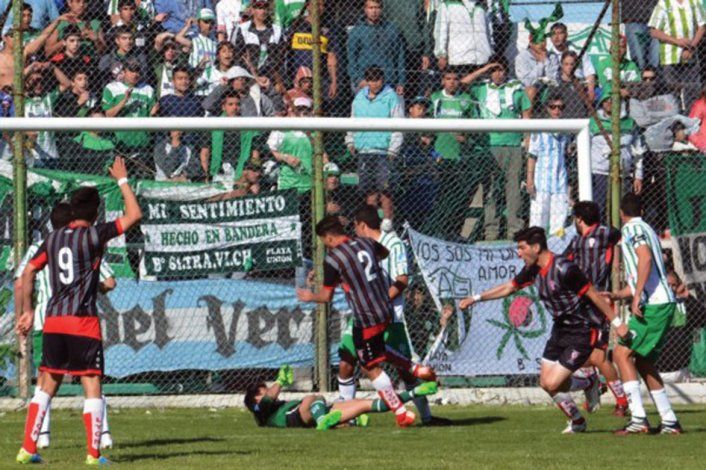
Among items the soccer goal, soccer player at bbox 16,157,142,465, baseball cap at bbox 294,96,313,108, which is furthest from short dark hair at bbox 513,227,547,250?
baseball cap at bbox 294,96,313,108

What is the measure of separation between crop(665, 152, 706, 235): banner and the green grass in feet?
8.38

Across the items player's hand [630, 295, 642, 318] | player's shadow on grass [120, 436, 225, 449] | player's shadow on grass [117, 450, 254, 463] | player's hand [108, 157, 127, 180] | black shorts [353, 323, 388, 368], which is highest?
player's hand [108, 157, 127, 180]

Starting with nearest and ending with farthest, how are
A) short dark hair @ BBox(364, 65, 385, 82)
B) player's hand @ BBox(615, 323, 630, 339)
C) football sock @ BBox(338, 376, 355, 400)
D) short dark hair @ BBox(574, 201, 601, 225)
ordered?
player's hand @ BBox(615, 323, 630, 339)
short dark hair @ BBox(574, 201, 601, 225)
football sock @ BBox(338, 376, 355, 400)
short dark hair @ BBox(364, 65, 385, 82)

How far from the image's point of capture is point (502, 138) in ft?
58.7

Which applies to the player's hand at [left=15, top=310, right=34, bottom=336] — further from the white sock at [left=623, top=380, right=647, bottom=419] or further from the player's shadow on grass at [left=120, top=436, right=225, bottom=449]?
the white sock at [left=623, top=380, right=647, bottom=419]

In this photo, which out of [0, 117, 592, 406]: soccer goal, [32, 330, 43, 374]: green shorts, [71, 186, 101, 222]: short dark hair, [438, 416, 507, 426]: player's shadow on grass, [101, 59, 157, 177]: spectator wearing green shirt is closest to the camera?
[71, 186, 101, 222]: short dark hair

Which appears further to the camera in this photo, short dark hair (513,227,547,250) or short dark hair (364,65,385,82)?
short dark hair (364,65,385,82)

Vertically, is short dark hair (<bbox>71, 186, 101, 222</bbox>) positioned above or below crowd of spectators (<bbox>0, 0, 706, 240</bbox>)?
below

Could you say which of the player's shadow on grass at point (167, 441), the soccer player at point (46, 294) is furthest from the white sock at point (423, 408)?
the soccer player at point (46, 294)

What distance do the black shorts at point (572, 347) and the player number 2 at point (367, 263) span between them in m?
1.80

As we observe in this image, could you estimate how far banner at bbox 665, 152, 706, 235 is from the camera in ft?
58.9

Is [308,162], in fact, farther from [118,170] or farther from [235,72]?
[118,170]

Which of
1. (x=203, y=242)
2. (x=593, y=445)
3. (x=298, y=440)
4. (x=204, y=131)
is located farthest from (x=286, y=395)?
→ (x=593, y=445)

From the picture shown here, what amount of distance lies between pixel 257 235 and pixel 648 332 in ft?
17.6
